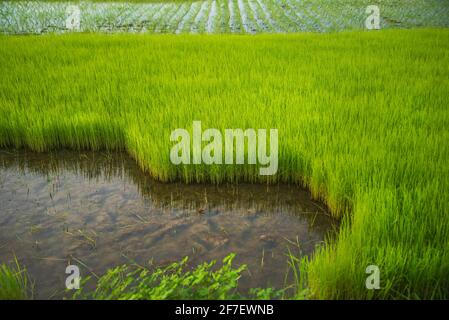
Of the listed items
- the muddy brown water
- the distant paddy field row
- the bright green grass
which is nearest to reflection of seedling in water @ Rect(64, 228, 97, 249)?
the muddy brown water

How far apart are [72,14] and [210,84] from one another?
9.65 metres

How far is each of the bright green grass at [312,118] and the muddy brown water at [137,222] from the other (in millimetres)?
199

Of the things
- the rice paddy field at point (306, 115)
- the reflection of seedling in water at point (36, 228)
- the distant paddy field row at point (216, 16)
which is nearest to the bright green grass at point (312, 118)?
the rice paddy field at point (306, 115)

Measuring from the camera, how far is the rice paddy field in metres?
1.93

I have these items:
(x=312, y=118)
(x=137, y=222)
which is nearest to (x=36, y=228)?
(x=137, y=222)

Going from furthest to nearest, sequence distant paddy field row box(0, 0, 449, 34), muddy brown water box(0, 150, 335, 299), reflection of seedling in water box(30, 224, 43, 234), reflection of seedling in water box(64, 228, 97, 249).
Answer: distant paddy field row box(0, 0, 449, 34)
reflection of seedling in water box(30, 224, 43, 234)
reflection of seedling in water box(64, 228, 97, 249)
muddy brown water box(0, 150, 335, 299)

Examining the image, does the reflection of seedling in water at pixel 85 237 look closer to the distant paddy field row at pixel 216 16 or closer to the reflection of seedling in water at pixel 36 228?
the reflection of seedling in water at pixel 36 228

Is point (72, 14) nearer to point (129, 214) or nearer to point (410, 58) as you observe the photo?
point (410, 58)

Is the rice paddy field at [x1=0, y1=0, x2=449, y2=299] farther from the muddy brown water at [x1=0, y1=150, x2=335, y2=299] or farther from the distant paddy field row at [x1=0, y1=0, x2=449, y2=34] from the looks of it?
the distant paddy field row at [x1=0, y1=0, x2=449, y2=34]

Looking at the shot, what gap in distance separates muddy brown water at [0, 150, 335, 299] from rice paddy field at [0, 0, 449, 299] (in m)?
0.17

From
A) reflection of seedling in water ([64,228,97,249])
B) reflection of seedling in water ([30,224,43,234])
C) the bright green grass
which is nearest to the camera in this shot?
the bright green grass

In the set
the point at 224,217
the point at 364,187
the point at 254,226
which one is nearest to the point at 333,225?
the point at 364,187

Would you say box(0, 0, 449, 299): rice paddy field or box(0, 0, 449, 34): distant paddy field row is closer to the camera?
box(0, 0, 449, 299): rice paddy field

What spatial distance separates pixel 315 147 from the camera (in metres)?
3.05
